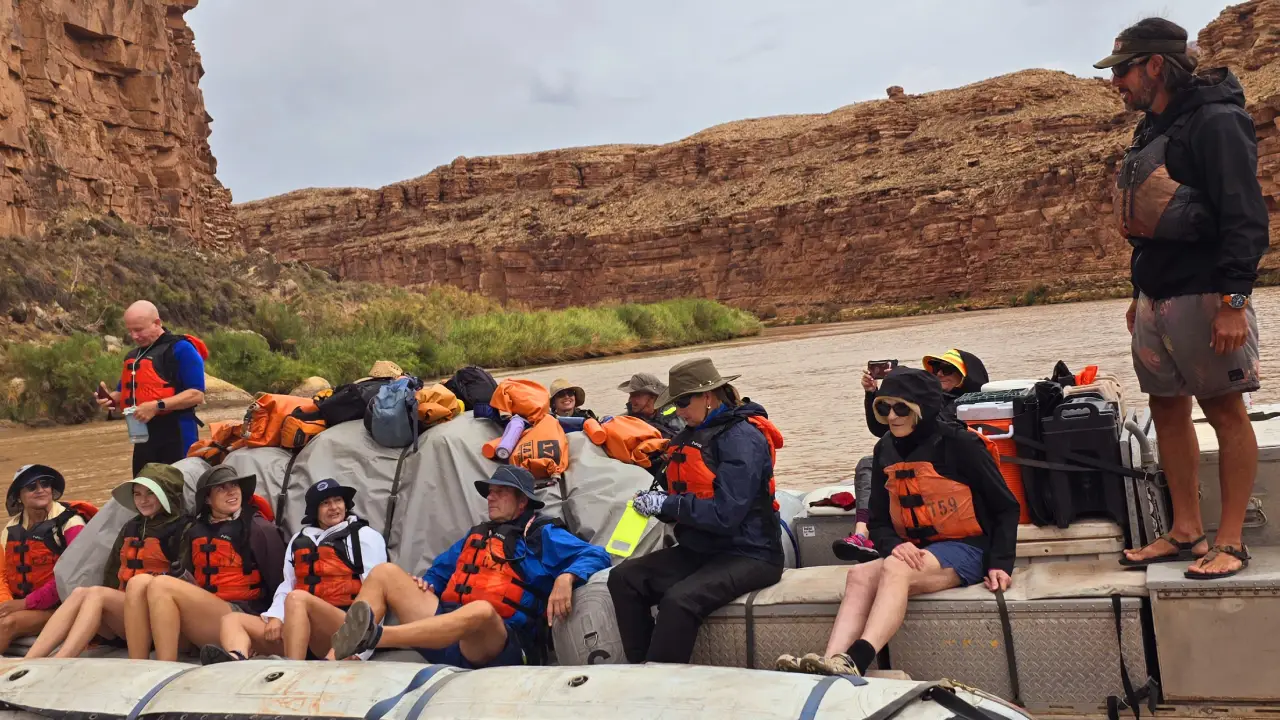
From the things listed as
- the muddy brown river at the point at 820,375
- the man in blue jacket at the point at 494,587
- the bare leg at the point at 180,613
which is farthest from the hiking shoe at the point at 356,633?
the muddy brown river at the point at 820,375

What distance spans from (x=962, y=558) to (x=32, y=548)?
14.6 feet

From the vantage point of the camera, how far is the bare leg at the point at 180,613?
464cm

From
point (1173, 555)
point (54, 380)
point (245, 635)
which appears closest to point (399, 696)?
point (245, 635)

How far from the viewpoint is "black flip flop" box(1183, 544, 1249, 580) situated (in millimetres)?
3627

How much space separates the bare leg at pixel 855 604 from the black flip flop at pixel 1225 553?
99 centimetres

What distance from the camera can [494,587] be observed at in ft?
14.8

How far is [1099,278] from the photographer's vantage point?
49406 mm

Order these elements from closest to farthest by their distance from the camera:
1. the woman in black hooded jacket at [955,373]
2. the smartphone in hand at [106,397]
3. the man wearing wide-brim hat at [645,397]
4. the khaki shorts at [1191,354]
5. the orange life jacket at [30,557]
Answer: the khaki shorts at [1191,354]
the orange life jacket at [30,557]
the woman in black hooded jacket at [955,373]
the smartphone in hand at [106,397]
the man wearing wide-brim hat at [645,397]

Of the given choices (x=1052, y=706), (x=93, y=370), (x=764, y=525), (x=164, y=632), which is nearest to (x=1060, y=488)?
(x=1052, y=706)

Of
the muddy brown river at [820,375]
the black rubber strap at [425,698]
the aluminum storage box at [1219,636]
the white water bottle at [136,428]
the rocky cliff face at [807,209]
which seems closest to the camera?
the black rubber strap at [425,698]

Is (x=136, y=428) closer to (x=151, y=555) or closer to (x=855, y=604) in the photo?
(x=151, y=555)

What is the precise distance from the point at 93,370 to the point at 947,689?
65.7 ft

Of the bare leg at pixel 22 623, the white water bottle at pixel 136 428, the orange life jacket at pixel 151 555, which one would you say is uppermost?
the white water bottle at pixel 136 428

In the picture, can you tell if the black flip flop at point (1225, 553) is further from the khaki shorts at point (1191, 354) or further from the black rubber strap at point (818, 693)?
the black rubber strap at point (818, 693)
